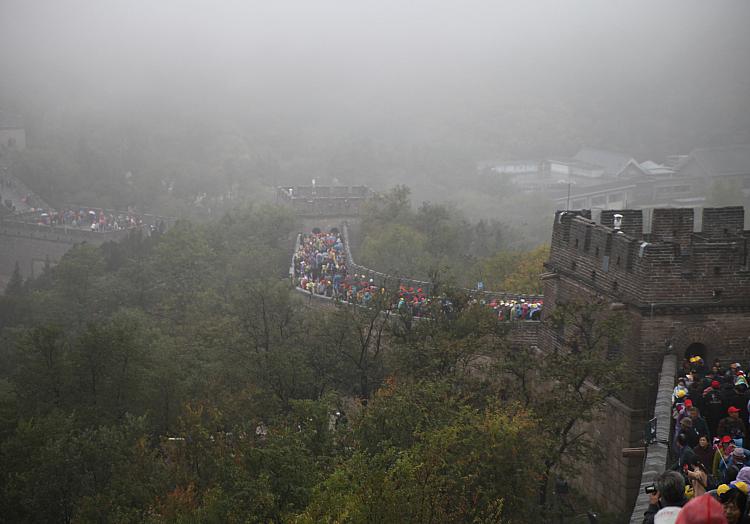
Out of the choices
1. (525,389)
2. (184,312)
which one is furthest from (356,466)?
(184,312)

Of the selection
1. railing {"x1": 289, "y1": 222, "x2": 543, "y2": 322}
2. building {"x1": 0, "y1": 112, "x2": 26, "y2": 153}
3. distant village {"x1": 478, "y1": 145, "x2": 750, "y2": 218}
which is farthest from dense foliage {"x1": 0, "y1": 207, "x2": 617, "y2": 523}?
building {"x1": 0, "y1": 112, "x2": 26, "y2": 153}

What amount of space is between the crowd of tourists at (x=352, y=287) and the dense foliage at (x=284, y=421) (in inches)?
40.0

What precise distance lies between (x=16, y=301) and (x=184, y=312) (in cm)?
1656

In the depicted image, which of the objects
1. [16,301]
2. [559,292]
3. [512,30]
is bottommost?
[16,301]

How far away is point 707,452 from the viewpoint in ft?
55.2

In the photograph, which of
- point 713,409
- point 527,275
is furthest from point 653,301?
point 527,275

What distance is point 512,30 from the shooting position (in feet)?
638

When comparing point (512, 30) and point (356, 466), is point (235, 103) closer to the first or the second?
point (512, 30)

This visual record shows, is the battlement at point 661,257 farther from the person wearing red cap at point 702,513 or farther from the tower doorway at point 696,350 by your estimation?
the person wearing red cap at point 702,513

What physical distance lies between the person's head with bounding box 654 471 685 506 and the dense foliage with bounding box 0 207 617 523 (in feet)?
20.1

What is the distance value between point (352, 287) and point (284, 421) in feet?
55.6

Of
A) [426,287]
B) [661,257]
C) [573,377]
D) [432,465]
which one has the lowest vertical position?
[432,465]

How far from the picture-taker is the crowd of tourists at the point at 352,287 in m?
36.2

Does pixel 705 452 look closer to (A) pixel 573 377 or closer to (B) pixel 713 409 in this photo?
(B) pixel 713 409
